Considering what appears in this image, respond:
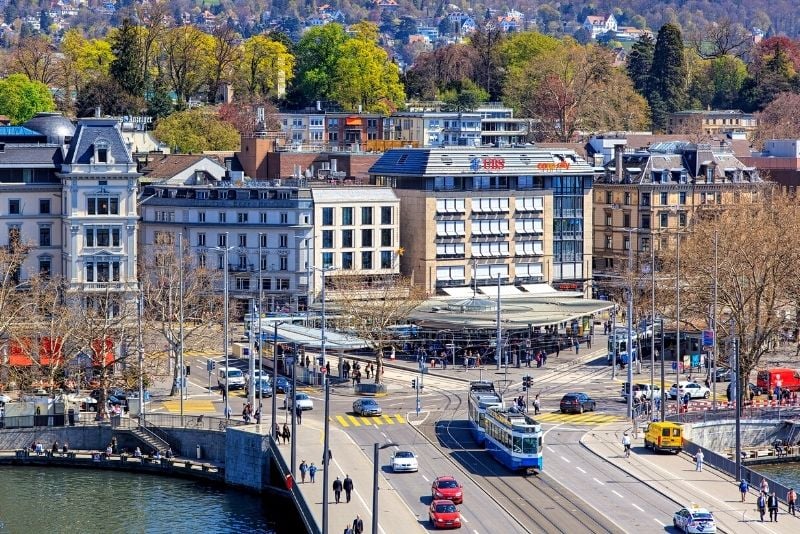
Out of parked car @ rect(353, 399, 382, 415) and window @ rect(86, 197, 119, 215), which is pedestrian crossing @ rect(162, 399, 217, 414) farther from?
window @ rect(86, 197, 119, 215)

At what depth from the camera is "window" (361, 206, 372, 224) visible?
146000mm

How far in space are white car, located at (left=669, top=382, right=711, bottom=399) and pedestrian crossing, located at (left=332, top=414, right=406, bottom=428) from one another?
1860 centimetres

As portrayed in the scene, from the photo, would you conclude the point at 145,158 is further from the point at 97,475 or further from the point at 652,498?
the point at 652,498

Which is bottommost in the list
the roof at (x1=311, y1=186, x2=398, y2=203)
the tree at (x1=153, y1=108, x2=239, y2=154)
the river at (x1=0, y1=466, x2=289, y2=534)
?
the river at (x1=0, y1=466, x2=289, y2=534)

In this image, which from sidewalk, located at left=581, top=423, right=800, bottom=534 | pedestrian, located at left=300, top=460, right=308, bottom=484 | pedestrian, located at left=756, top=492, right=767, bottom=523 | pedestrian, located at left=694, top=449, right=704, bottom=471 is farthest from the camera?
pedestrian, located at left=694, top=449, right=704, bottom=471

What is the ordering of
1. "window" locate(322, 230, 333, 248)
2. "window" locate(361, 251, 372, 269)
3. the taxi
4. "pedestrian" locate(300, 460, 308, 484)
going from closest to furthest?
the taxi, "pedestrian" locate(300, 460, 308, 484), "window" locate(322, 230, 333, 248), "window" locate(361, 251, 372, 269)

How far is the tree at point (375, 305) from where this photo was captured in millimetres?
125438

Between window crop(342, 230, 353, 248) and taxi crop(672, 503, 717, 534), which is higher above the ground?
window crop(342, 230, 353, 248)

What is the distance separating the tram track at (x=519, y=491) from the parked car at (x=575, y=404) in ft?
24.6

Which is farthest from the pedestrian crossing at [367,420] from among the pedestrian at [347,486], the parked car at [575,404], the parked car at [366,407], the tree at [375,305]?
the pedestrian at [347,486]

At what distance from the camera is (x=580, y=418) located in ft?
363

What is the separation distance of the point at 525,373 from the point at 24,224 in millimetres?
33998

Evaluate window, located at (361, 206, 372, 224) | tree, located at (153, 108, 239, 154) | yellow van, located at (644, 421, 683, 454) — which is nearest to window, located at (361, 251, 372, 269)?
window, located at (361, 206, 372, 224)

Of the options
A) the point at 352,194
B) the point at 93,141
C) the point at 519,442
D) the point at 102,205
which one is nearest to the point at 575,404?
the point at 519,442
